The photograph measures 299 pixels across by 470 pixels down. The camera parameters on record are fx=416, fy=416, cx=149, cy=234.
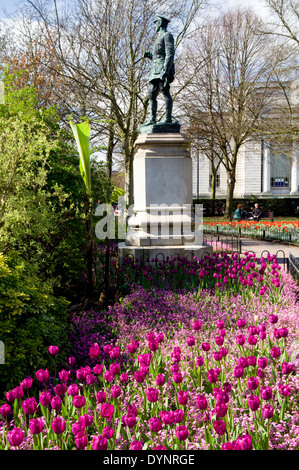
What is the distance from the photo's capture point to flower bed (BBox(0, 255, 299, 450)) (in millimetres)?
2178

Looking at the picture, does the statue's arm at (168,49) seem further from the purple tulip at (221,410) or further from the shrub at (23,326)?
the purple tulip at (221,410)

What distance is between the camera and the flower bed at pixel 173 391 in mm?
2178

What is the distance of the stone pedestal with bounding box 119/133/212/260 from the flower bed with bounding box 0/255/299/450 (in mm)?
3560

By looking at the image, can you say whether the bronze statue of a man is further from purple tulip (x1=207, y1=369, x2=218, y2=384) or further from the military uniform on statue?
purple tulip (x1=207, y1=369, x2=218, y2=384)

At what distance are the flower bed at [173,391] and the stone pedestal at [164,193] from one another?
3560 mm

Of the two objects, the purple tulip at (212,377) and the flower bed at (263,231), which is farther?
the flower bed at (263,231)

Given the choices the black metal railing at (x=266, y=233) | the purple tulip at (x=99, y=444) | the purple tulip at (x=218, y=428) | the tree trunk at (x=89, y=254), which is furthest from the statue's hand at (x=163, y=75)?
the purple tulip at (x=99, y=444)

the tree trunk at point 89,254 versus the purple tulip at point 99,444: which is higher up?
the tree trunk at point 89,254

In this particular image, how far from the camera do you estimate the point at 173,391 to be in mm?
2934

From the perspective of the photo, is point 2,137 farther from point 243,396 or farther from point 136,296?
point 243,396

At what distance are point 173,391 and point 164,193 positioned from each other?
6.18 m

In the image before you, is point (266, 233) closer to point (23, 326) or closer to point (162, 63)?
point (162, 63)

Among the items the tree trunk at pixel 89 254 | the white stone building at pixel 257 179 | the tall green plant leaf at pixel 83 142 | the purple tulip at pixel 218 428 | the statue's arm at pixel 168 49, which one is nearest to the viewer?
the purple tulip at pixel 218 428

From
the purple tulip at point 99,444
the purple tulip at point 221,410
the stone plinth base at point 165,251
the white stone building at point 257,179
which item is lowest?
the purple tulip at point 99,444
